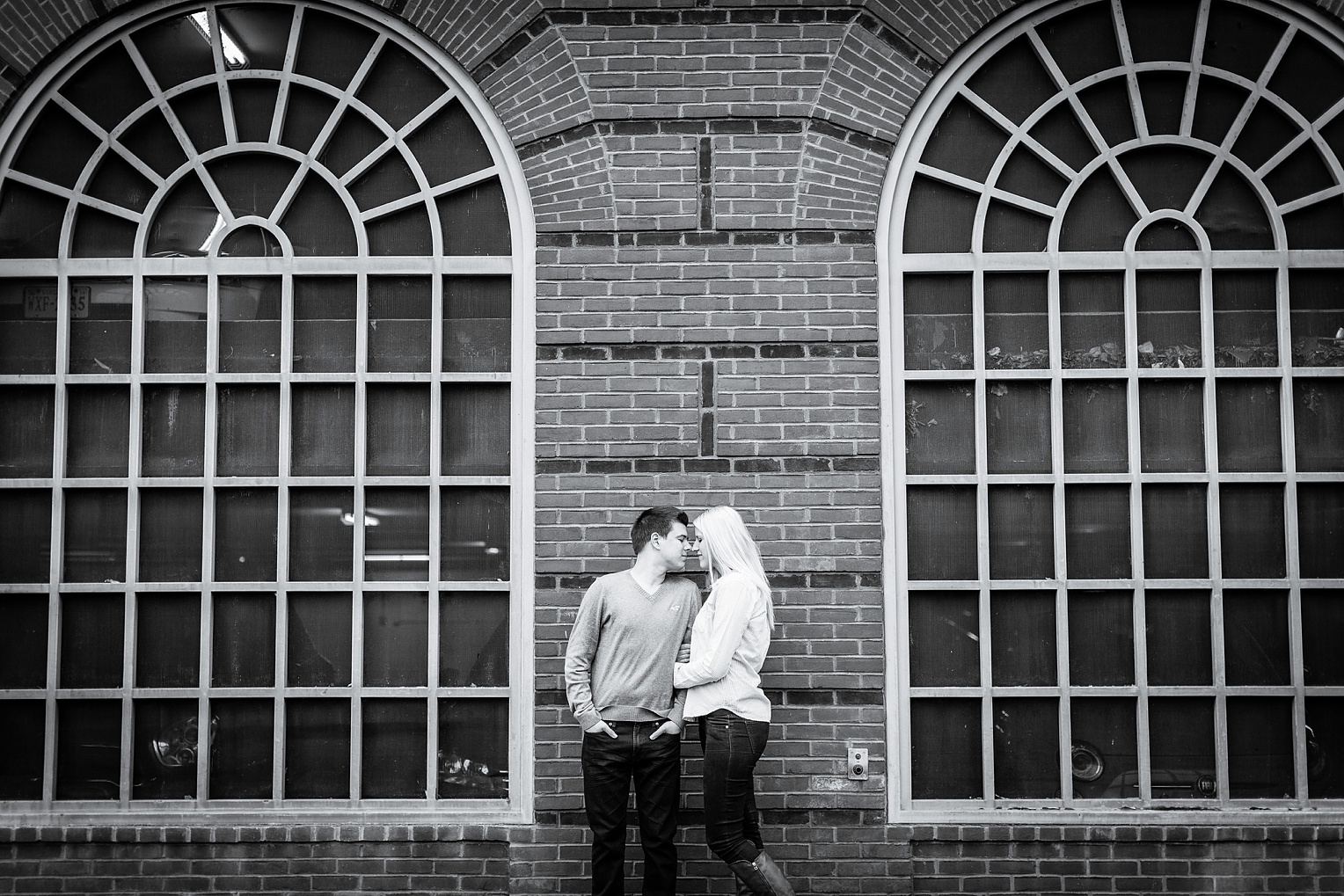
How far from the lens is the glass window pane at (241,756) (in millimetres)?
5262

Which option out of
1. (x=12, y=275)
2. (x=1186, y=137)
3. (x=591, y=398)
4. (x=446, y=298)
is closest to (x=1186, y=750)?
(x=1186, y=137)

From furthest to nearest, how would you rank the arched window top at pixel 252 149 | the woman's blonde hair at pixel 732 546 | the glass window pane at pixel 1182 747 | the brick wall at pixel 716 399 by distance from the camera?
the arched window top at pixel 252 149, the glass window pane at pixel 1182 747, the brick wall at pixel 716 399, the woman's blonde hair at pixel 732 546

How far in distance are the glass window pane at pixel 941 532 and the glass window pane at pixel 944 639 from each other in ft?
0.42

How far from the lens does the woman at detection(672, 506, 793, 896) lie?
14.6 ft

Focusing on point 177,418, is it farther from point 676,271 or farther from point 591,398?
point 676,271

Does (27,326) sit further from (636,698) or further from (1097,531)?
(1097,531)

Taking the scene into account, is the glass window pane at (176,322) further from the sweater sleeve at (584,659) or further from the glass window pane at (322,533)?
the sweater sleeve at (584,659)

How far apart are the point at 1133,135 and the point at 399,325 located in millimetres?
3907

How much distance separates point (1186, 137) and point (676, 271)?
107 inches

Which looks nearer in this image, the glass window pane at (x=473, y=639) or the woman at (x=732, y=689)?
the woman at (x=732, y=689)

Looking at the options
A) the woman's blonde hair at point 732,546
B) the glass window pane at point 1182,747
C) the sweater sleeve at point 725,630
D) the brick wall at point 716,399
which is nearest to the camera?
the sweater sleeve at point 725,630

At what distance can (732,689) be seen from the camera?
4484mm

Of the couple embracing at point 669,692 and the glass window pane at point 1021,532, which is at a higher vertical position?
the glass window pane at point 1021,532

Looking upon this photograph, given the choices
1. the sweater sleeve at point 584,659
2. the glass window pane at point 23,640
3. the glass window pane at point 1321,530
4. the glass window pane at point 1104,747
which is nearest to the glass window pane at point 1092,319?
the glass window pane at point 1321,530
